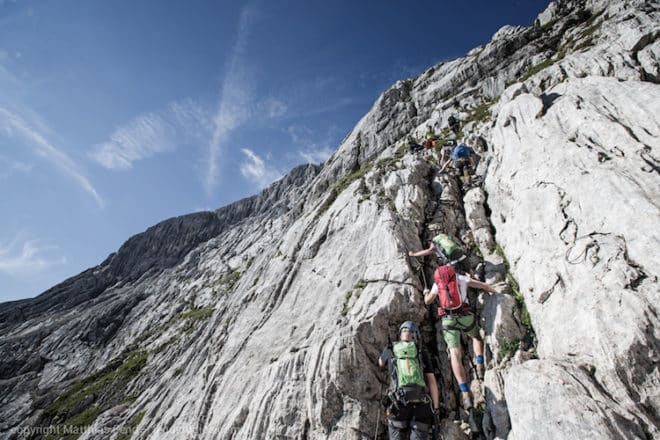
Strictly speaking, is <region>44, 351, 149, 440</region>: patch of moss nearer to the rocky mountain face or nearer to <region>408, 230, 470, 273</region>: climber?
the rocky mountain face

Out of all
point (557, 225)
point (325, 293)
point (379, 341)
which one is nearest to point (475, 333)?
point (379, 341)

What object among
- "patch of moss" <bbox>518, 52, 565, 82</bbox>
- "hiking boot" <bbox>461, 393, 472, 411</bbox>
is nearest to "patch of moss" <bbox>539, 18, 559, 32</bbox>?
"patch of moss" <bbox>518, 52, 565, 82</bbox>

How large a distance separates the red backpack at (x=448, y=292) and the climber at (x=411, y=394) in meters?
1.96

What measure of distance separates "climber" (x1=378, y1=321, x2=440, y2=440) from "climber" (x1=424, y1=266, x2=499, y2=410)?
1047mm

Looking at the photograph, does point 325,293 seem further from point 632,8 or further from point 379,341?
point 632,8

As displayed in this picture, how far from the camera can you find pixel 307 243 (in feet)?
74.7

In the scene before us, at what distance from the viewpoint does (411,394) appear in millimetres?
9031

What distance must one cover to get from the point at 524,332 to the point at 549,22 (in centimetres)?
5124

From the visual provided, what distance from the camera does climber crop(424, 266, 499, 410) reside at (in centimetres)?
1012

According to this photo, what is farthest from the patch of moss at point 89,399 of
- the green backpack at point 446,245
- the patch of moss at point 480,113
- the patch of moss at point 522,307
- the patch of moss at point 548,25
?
the patch of moss at point 548,25

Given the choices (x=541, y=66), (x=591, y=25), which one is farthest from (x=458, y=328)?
(x=591, y=25)

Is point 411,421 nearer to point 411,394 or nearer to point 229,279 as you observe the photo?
point 411,394

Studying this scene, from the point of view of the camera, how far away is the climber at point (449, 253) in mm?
12844

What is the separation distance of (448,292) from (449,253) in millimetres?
2340
